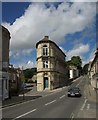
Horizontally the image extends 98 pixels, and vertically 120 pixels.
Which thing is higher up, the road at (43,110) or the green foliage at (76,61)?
the green foliage at (76,61)

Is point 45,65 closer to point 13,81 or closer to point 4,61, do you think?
point 13,81

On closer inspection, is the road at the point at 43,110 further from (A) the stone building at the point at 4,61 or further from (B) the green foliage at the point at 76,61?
(B) the green foliage at the point at 76,61

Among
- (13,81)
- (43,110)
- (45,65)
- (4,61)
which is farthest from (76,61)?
(43,110)

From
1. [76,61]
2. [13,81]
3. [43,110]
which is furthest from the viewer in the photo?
[76,61]

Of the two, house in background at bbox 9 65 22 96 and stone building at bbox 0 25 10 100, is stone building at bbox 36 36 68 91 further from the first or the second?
stone building at bbox 0 25 10 100

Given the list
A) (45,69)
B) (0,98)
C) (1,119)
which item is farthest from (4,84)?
(45,69)

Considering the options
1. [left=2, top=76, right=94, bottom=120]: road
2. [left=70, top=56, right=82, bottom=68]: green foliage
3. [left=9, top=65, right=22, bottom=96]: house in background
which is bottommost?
[left=2, top=76, right=94, bottom=120]: road

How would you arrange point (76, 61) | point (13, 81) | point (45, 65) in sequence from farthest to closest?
point (76, 61) → point (45, 65) → point (13, 81)

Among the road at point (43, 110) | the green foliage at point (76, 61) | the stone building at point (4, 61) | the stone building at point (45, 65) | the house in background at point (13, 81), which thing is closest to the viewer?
the road at point (43, 110)

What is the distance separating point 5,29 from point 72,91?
44.9 ft

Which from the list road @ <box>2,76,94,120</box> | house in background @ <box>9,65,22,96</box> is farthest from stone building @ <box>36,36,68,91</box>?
road @ <box>2,76,94,120</box>

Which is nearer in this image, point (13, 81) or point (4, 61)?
point (4, 61)

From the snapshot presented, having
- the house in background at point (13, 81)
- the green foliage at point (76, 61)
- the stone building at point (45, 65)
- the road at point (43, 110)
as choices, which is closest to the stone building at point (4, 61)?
the road at point (43, 110)

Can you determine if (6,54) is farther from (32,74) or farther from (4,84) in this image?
(32,74)
